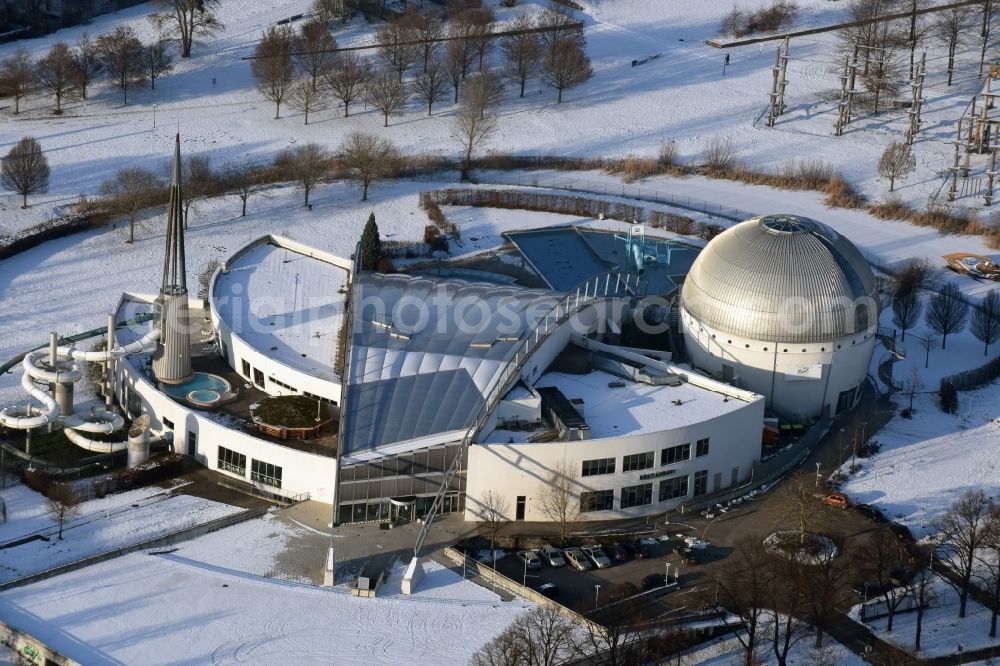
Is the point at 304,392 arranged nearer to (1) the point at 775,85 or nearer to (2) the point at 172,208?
(2) the point at 172,208

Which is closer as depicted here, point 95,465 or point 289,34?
point 95,465

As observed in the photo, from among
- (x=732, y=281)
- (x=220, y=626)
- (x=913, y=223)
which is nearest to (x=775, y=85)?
(x=913, y=223)

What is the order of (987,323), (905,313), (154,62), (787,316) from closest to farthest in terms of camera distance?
(787,316) → (987,323) → (905,313) → (154,62)

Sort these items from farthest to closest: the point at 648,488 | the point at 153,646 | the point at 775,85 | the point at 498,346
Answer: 1. the point at 775,85
2. the point at 498,346
3. the point at 648,488
4. the point at 153,646

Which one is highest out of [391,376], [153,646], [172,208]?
[172,208]

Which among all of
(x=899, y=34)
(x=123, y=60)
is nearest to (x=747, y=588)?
(x=123, y=60)

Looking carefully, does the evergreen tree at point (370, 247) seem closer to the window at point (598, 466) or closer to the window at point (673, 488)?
the window at point (598, 466)

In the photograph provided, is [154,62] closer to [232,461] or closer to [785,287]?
[232,461]
